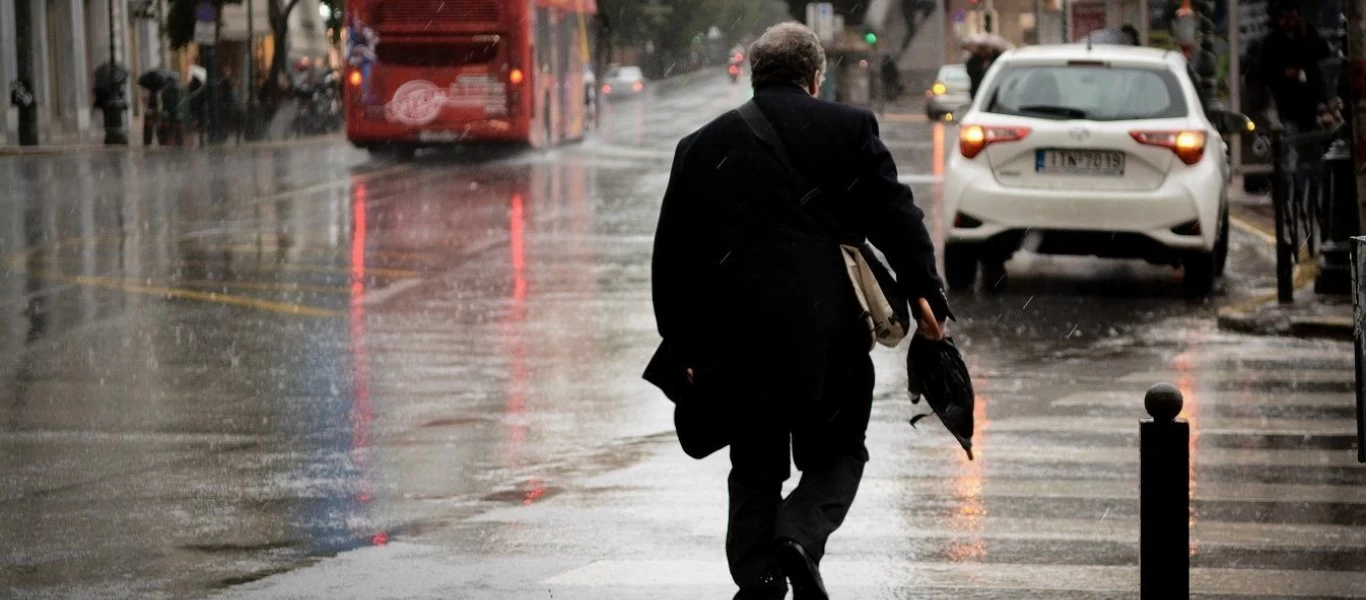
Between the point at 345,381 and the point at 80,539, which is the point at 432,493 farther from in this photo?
the point at 345,381

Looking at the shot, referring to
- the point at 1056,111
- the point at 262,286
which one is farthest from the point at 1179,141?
the point at 262,286

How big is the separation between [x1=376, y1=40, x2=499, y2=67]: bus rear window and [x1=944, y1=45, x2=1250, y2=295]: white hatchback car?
20.6 meters

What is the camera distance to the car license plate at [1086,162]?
14742 millimetres

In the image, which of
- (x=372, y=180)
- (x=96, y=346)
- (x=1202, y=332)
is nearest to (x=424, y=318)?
(x=96, y=346)

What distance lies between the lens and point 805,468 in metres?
6.23

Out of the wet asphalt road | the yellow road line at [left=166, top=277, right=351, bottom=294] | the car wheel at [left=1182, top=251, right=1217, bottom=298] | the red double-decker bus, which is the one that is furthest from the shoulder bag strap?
the red double-decker bus

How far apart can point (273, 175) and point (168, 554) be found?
86.8 ft

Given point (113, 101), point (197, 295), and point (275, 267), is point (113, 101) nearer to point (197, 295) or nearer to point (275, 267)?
point (275, 267)

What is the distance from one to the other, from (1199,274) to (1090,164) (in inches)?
42.5

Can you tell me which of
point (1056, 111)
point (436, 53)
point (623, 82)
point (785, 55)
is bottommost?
point (623, 82)

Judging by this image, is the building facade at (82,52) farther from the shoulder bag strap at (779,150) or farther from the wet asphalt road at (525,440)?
the shoulder bag strap at (779,150)

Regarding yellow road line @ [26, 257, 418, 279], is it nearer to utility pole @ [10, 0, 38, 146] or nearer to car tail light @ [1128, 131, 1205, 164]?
car tail light @ [1128, 131, 1205, 164]

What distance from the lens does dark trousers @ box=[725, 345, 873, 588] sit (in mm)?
6090

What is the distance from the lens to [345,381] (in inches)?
453
